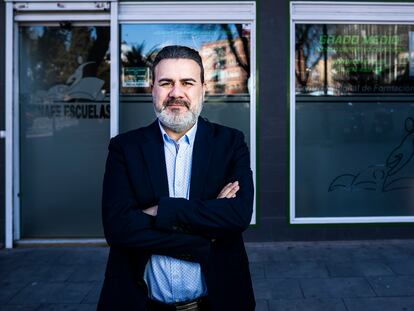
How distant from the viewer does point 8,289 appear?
463 cm

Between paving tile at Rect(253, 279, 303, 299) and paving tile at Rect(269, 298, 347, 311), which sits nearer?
paving tile at Rect(269, 298, 347, 311)

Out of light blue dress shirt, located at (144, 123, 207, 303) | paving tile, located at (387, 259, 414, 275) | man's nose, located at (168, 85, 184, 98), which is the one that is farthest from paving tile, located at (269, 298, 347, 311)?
man's nose, located at (168, 85, 184, 98)

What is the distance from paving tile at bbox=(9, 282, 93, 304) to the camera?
4.35 metres

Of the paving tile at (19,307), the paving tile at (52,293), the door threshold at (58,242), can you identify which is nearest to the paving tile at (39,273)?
the paving tile at (52,293)

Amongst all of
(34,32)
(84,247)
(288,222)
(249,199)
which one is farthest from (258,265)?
(34,32)

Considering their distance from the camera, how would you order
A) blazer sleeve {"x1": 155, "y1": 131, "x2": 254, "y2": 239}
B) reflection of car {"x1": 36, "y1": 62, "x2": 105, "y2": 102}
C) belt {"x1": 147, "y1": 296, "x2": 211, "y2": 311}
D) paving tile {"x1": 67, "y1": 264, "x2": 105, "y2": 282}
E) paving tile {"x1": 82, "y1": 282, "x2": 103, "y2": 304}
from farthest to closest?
reflection of car {"x1": 36, "y1": 62, "x2": 105, "y2": 102} < paving tile {"x1": 67, "y1": 264, "x2": 105, "y2": 282} < paving tile {"x1": 82, "y1": 282, "x2": 103, "y2": 304} < belt {"x1": 147, "y1": 296, "x2": 211, "y2": 311} < blazer sleeve {"x1": 155, "y1": 131, "x2": 254, "y2": 239}

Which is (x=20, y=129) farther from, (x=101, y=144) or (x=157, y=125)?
(x=157, y=125)

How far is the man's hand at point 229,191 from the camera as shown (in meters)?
1.93

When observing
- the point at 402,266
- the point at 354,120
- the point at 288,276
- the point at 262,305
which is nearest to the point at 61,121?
the point at 288,276

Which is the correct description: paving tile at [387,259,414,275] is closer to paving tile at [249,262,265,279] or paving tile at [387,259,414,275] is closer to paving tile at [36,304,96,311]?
paving tile at [249,262,265,279]

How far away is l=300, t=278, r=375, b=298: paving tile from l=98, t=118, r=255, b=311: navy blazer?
2.70 m

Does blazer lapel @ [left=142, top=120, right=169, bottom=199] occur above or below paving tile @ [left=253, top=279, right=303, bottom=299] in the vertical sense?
above

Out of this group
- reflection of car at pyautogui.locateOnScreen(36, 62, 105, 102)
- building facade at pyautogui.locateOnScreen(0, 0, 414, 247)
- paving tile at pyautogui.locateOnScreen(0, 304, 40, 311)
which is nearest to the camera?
paving tile at pyautogui.locateOnScreen(0, 304, 40, 311)

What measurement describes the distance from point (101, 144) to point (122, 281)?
453 cm
